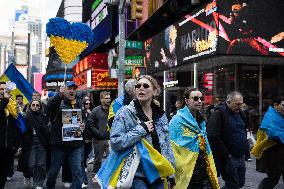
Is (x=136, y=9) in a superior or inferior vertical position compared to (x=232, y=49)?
superior

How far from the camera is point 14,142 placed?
7.62m

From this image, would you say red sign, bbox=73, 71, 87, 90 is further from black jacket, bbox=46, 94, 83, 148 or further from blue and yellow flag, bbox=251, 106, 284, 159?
blue and yellow flag, bbox=251, 106, 284, 159

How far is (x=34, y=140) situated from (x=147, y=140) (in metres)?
5.09

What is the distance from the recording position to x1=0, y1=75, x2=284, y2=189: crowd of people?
4242mm

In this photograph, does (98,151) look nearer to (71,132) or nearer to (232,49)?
(71,132)

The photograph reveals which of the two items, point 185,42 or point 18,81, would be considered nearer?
point 18,81

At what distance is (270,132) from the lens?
22.4 feet

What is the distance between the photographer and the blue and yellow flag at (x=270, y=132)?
6.82 metres

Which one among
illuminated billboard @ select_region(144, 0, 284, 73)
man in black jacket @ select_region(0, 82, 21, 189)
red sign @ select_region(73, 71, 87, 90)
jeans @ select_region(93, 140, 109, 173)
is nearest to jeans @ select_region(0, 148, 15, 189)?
man in black jacket @ select_region(0, 82, 21, 189)

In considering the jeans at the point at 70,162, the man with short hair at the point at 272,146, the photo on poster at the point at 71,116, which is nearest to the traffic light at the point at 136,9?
the photo on poster at the point at 71,116

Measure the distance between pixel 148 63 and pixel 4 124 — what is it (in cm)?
2131

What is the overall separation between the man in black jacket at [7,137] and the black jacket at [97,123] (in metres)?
1.92

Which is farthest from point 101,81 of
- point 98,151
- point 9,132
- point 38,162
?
point 9,132

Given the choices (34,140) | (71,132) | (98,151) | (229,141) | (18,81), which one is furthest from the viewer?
(18,81)
